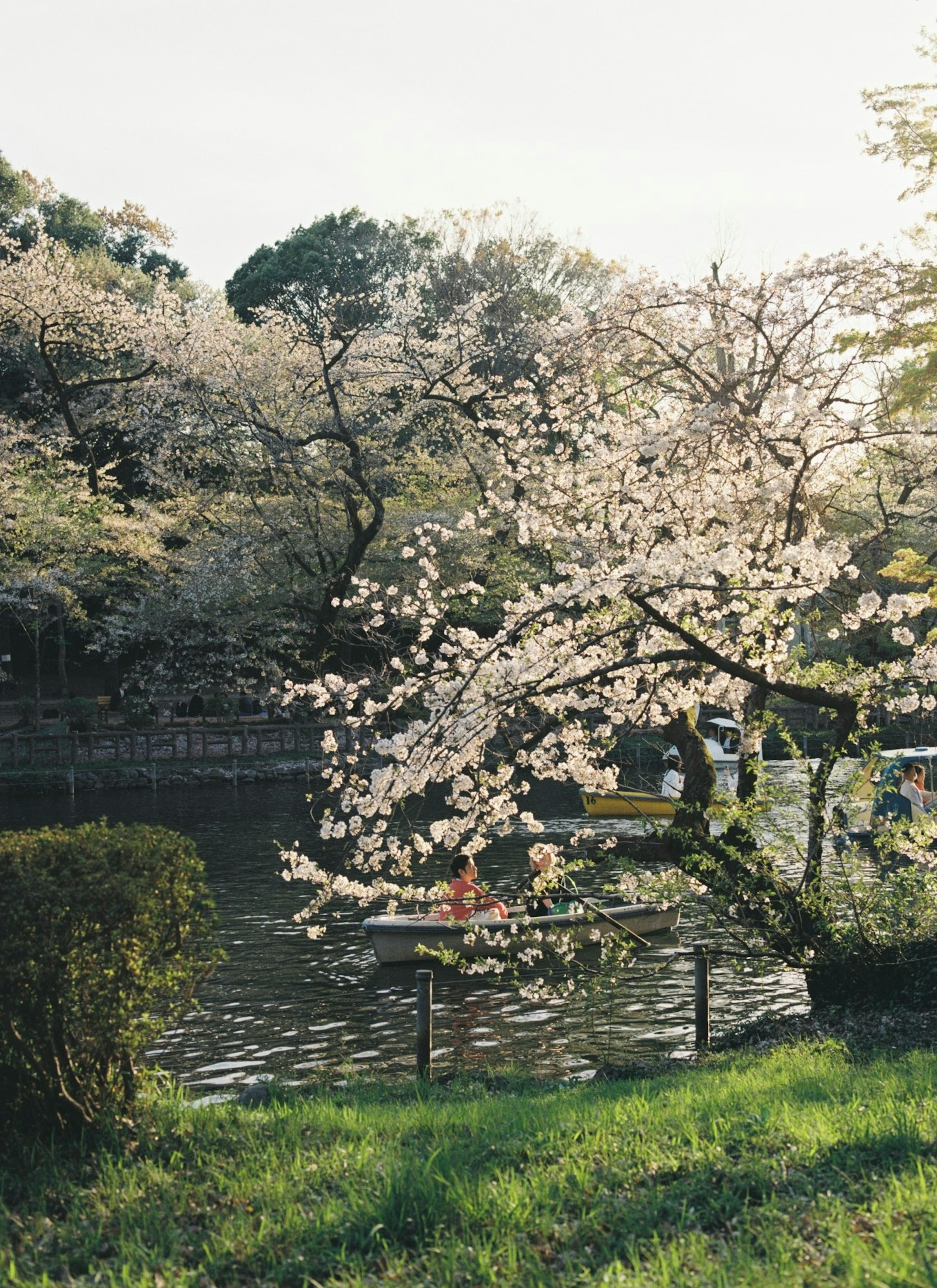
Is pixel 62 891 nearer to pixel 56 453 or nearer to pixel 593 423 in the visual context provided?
pixel 593 423

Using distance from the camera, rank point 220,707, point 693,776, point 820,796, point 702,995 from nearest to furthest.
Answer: point 820,796 < point 702,995 < point 693,776 < point 220,707

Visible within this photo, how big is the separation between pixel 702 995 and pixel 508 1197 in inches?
224

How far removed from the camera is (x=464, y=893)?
541 inches

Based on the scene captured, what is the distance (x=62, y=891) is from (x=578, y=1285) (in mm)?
3204

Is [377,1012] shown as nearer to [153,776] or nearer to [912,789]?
[912,789]

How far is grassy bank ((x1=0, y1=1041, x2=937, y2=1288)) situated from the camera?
4430mm

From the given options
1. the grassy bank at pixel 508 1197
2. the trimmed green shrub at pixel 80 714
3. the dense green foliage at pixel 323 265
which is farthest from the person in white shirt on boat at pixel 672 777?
the dense green foliage at pixel 323 265

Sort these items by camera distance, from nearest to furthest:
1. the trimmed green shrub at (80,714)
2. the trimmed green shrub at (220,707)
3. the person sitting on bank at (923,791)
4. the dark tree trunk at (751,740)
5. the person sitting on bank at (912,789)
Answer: the dark tree trunk at (751,740) → the person sitting on bank at (912,789) → the person sitting on bank at (923,791) → the trimmed green shrub at (80,714) → the trimmed green shrub at (220,707)

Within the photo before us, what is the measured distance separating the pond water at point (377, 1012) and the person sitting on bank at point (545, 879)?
1202mm

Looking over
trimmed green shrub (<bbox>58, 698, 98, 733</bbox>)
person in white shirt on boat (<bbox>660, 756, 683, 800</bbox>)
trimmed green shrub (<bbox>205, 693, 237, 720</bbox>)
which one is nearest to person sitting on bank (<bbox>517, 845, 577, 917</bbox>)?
person in white shirt on boat (<bbox>660, 756, 683, 800</bbox>)

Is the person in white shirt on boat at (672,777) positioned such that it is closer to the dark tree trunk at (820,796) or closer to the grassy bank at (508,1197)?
the dark tree trunk at (820,796)

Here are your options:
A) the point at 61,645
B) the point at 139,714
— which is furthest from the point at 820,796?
the point at 61,645

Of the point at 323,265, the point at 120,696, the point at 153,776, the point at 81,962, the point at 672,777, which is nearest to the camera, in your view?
the point at 81,962

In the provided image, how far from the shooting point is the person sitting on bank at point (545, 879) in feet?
32.3
